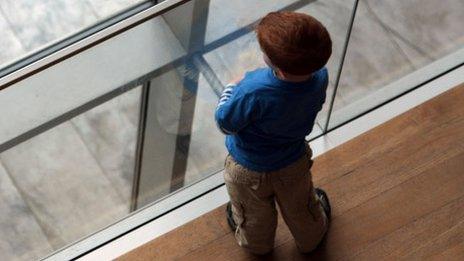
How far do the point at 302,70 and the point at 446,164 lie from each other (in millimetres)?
1036

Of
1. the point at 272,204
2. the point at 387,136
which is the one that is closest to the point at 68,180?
the point at 272,204

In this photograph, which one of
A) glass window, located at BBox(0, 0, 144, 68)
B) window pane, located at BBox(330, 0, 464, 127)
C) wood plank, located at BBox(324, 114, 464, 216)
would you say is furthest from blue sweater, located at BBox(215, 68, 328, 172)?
glass window, located at BBox(0, 0, 144, 68)

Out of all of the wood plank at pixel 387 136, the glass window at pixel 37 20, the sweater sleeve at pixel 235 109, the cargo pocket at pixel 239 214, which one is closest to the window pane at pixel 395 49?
the wood plank at pixel 387 136

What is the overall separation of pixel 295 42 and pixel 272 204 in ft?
2.27

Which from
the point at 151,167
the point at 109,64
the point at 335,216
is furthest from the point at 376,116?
the point at 109,64

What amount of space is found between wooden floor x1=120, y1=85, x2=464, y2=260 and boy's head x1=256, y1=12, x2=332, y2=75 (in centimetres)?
89

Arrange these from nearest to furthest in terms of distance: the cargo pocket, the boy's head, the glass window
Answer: the boy's head
the cargo pocket
the glass window

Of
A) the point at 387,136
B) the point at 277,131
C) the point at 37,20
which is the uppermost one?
the point at 277,131

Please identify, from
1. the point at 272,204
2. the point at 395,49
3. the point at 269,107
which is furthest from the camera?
the point at 395,49

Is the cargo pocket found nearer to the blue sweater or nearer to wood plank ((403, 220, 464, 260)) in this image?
the blue sweater

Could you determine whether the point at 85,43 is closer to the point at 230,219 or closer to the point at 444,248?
the point at 230,219

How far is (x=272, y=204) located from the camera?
7.98 feet

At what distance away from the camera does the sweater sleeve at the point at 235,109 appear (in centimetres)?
200

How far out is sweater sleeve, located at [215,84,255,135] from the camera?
6.57ft
